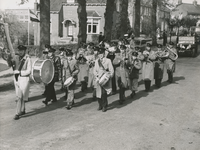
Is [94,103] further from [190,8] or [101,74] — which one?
[190,8]

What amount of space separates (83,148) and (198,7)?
303ft

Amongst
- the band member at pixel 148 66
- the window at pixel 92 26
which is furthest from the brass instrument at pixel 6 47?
the window at pixel 92 26

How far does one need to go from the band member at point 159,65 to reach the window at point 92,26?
33.6 metres

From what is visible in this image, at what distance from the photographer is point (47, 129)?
7.59 meters

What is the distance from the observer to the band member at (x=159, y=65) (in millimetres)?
13148

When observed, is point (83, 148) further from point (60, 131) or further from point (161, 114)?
point (161, 114)

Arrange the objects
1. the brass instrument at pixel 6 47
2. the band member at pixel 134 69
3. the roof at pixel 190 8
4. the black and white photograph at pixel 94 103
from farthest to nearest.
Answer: the roof at pixel 190 8 < the band member at pixel 134 69 < the brass instrument at pixel 6 47 < the black and white photograph at pixel 94 103

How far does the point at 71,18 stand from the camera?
47.6 metres

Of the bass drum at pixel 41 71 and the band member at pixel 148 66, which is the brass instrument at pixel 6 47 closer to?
the bass drum at pixel 41 71

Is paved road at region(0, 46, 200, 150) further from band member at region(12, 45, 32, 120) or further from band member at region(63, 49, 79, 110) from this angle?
band member at region(12, 45, 32, 120)

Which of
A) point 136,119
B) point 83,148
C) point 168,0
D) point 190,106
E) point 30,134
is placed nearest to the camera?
point 83,148

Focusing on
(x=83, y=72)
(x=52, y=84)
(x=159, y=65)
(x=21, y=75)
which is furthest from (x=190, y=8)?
(x=21, y=75)

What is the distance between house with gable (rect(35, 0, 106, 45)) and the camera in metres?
46.4

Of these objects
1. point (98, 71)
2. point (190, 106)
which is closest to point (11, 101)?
point (98, 71)
